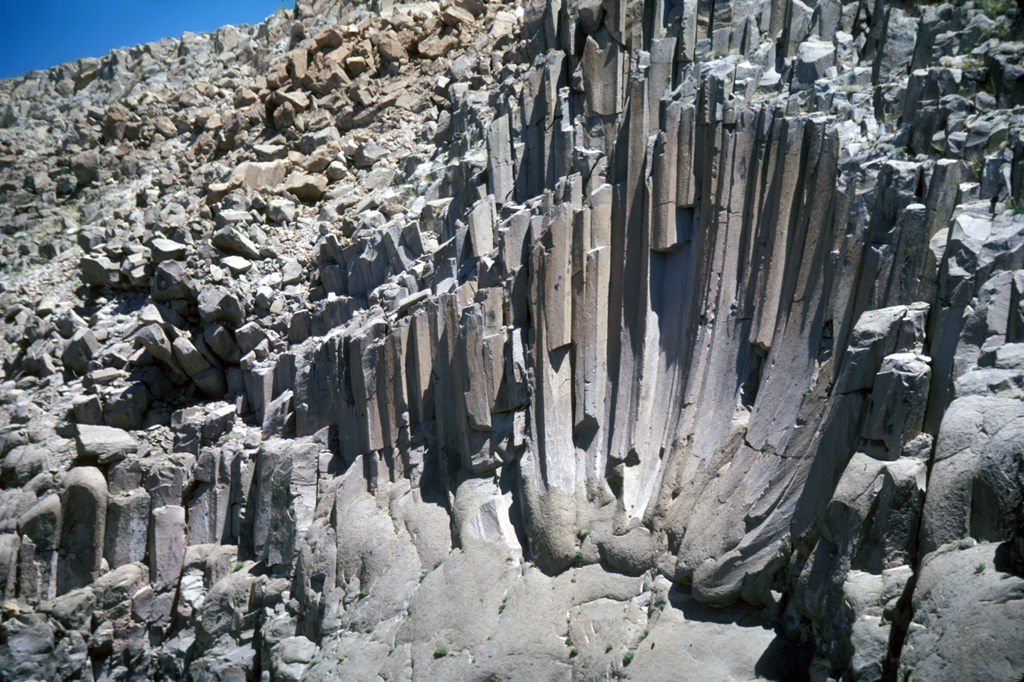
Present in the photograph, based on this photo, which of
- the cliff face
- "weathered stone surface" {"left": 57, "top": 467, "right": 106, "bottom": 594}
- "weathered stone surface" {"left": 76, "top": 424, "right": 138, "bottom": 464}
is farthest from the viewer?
"weathered stone surface" {"left": 76, "top": 424, "right": 138, "bottom": 464}

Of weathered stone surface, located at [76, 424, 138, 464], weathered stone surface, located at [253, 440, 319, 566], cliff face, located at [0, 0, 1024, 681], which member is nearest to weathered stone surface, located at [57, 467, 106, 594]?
cliff face, located at [0, 0, 1024, 681]

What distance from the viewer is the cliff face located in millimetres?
11258

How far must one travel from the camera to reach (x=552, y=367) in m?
16.6

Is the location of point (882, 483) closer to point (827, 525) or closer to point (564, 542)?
point (827, 525)

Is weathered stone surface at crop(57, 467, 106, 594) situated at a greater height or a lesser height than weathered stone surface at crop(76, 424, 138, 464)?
lesser

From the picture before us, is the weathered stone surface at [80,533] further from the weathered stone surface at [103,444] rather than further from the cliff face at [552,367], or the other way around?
the weathered stone surface at [103,444]

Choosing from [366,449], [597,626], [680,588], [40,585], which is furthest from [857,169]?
[40,585]

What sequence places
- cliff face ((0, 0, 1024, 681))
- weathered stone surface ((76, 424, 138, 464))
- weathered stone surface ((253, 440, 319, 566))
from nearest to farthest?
cliff face ((0, 0, 1024, 681)) → weathered stone surface ((253, 440, 319, 566)) → weathered stone surface ((76, 424, 138, 464))

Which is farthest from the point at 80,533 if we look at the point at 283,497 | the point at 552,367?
the point at 552,367

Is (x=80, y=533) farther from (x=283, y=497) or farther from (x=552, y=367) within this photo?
(x=552, y=367)

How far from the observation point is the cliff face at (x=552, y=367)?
36.9 feet

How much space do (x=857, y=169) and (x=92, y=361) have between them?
64.5 feet

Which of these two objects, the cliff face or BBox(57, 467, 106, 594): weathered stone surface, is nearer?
the cliff face

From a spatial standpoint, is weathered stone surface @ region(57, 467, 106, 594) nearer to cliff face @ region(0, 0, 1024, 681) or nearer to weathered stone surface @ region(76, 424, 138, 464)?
cliff face @ region(0, 0, 1024, 681)
